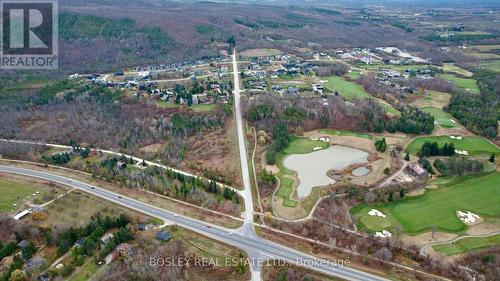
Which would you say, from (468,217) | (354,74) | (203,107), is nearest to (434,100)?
(354,74)

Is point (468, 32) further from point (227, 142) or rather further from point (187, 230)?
point (187, 230)

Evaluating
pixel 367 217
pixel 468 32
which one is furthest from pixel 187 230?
pixel 468 32

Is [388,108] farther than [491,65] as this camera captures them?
No

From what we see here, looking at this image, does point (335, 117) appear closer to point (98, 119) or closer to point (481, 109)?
point (481, 109)

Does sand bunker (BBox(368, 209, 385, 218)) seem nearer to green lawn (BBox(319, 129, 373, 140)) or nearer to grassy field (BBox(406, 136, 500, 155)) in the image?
grassy field (BBox(406, 136, 500, 155))

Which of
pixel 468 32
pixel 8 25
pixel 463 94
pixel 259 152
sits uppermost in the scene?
pixel 468 32

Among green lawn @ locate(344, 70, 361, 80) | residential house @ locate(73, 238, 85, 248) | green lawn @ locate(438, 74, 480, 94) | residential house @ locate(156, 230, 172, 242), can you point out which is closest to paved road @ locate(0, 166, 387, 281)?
residential house @ locate(156, 230, 172, 242)

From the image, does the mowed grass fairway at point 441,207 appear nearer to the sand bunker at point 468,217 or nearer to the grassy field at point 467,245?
the sand bunker at point 468,217
